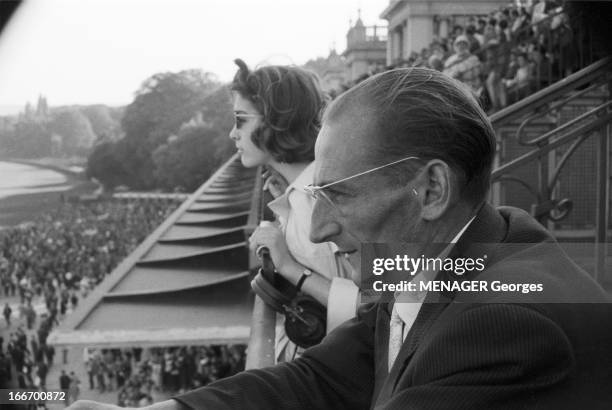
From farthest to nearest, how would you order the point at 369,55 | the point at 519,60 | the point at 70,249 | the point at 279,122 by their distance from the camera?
the point at 369,55 → the point at 70,249 → the point at 519,60 → the point at 279,122

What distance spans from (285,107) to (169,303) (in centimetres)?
226

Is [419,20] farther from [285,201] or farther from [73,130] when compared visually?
[285,201]

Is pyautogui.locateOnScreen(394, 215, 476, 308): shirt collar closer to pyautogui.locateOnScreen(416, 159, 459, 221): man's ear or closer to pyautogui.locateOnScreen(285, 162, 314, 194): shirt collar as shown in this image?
pyautogui.locateOnScreen(416, 159, 459, 221): man's ear

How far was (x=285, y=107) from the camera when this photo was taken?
8.77ft

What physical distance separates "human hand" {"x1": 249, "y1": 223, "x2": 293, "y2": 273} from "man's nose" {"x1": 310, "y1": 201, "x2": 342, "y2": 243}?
2.79ft

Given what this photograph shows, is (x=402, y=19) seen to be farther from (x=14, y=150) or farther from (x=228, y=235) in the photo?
(x=14, y=150)

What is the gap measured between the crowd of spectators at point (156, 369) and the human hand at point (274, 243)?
7911 millimetres

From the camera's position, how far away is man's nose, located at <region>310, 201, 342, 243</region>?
138 cm

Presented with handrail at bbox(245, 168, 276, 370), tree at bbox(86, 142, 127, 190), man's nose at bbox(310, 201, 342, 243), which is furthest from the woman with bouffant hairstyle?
tree at bbox(86, 142, 127, 190)

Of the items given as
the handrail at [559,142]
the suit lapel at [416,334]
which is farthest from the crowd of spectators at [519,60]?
the suit lapel at [416,334]

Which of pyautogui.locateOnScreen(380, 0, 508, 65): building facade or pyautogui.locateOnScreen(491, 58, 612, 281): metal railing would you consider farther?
pyautogui.locateOnScreen(380, 0, 508, 65): building facade

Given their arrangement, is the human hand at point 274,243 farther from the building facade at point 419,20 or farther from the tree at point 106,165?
the building facade at point 419,20

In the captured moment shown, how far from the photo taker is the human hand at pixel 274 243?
2268 millimetres

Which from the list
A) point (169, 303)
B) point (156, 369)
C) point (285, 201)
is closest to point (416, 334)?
point (285, 201)
